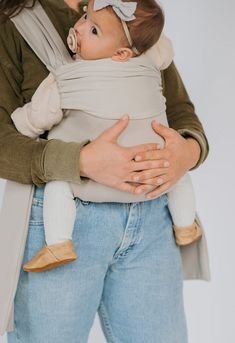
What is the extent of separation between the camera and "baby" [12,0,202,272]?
1179 millimetres

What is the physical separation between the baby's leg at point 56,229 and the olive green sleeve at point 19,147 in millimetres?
33

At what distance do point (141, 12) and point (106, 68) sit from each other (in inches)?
4.9

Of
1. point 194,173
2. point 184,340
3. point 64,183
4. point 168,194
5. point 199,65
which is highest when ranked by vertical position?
point 64,183

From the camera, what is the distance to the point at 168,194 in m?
1.31

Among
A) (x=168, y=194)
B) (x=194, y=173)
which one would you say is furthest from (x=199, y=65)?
(x=168, y=194)

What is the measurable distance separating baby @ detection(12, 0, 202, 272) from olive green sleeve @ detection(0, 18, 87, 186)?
0.03m

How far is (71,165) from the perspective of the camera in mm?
1146

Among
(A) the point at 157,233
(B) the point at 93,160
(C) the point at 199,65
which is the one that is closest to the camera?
(B) the point at 93,160

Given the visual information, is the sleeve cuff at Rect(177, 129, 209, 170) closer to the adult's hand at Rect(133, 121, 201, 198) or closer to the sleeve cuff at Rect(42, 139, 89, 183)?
the adult's hand at Rect(133, 121, 201, 198)

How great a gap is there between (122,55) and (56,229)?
1.13ft

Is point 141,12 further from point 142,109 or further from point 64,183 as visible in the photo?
point 64,183

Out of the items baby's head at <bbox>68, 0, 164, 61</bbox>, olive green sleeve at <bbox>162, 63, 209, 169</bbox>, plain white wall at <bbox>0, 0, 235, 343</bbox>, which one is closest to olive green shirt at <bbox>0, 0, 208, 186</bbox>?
olive green sleeve at <bbox>162, 63, 209, 169</bbox>

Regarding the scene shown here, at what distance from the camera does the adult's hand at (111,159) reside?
1.14 m

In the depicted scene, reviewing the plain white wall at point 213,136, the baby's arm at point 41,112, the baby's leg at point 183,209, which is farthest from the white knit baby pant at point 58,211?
the plain white wall at point 213,136
